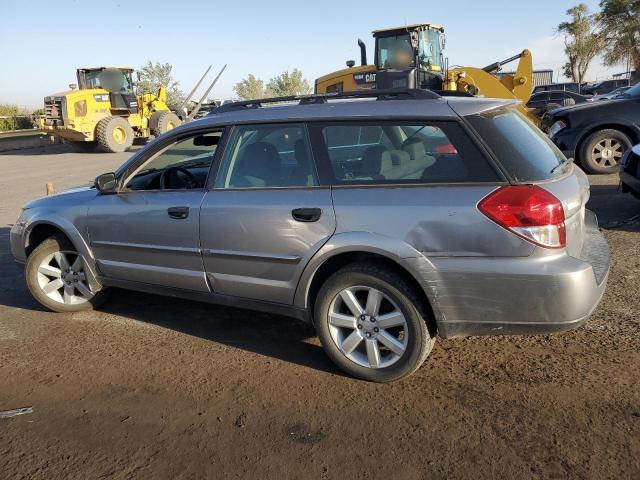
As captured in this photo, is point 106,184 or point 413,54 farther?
point 413,54

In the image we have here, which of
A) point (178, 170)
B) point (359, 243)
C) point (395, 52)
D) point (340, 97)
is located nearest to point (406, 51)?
point (395, 52)

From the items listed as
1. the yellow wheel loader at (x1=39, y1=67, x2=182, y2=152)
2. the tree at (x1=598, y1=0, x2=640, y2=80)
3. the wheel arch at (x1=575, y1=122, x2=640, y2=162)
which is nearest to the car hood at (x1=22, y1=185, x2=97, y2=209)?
the wheel arch at (x1=575, y1=122, x2=640, y2=162)

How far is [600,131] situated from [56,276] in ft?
27.7

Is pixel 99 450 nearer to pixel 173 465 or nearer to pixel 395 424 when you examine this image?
pixel 173 465

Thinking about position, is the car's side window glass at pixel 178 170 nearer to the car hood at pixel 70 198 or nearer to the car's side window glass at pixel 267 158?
the car's side window glass at pixel 267 158

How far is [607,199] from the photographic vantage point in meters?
7.59

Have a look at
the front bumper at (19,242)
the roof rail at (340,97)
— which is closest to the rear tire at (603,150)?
the roof rail at (340,97)

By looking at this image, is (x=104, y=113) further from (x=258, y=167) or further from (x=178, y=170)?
(x=258, y=167)

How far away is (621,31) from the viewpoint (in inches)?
1813

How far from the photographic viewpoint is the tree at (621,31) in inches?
1737

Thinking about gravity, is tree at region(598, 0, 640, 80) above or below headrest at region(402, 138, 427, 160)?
above

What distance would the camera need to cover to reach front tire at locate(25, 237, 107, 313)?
4633 mm

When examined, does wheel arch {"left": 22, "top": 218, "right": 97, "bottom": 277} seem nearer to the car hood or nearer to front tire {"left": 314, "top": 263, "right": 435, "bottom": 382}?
the car hood

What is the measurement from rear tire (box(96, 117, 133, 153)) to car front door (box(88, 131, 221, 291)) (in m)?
17.6
